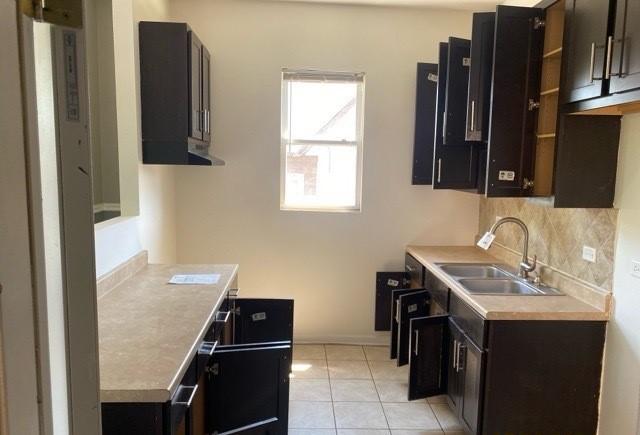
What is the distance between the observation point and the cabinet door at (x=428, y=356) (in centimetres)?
265

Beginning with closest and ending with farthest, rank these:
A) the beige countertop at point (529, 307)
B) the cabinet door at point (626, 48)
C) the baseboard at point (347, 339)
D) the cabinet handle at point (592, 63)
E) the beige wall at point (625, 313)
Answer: the cabinet door at point (626, 48) < the cabinet handle at point (592, 63) < the beige wall at point (625, 313) < the beige countertop at point (529, 307) < the baseboard at point (347, 339)

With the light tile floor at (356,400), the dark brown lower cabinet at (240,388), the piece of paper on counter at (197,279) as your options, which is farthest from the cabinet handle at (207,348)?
the light tile floor at (356,400)

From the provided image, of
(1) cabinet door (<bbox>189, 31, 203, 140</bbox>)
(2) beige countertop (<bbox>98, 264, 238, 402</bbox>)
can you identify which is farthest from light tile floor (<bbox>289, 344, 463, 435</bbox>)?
(1) cabinet door (<bbox>189, 31, 203, 140</bbox>)

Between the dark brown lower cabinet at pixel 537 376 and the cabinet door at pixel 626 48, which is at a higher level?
the cabinet door at pixel 626 48

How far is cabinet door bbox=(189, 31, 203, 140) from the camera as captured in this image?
2.75 m

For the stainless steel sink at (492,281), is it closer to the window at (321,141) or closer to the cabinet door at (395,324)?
the cabinet door at (395,324)

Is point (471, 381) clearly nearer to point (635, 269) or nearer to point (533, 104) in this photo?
point (635, 269)

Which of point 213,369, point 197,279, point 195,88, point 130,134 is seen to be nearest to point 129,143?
point 130,134

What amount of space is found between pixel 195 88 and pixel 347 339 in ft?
7.75

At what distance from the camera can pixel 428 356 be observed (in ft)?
8.88

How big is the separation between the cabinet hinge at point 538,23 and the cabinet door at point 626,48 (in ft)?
1.96

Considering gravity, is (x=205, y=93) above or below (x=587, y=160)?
above

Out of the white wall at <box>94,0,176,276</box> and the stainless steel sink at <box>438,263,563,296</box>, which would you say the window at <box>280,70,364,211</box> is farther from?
the white wall at <box>94,0,176,276</box>

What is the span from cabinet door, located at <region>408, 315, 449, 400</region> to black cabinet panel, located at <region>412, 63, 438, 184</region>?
1389 mm
